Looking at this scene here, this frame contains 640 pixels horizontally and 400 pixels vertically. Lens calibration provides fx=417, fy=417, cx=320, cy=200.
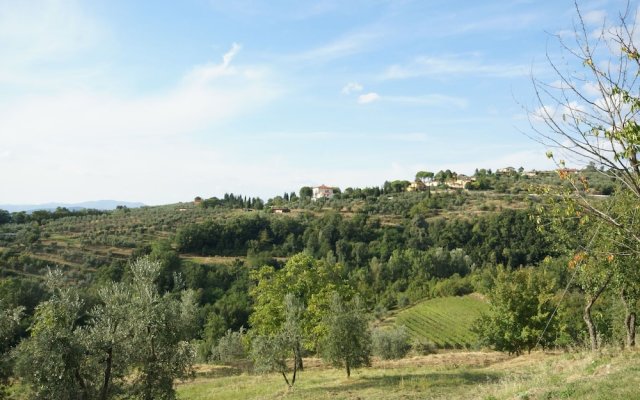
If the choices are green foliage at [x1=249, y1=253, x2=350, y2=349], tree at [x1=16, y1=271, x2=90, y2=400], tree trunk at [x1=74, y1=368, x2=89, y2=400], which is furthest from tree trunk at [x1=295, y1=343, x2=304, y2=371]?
tree at [x1=16, y1=271, x2=90, y2=400]

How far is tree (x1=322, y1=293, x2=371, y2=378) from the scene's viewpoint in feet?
77.0

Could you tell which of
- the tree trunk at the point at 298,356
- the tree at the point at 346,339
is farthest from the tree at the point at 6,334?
the tree at the point at 346,339

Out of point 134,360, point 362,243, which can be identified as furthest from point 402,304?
point 134,360

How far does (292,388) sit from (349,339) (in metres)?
4.13

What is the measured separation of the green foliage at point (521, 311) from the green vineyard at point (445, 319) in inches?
933

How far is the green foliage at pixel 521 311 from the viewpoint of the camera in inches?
1143

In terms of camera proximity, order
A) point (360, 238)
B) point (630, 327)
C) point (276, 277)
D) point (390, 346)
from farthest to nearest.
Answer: point (360, 238), point (390, 346), point (276, 277), point (630, 327)

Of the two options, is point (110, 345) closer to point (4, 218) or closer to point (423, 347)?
point (423, 347)

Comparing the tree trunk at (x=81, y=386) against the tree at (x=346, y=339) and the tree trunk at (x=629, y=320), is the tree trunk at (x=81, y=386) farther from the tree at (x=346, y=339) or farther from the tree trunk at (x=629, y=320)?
the tree trunk at (x=629, y=320)

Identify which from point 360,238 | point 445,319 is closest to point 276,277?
point 445,319

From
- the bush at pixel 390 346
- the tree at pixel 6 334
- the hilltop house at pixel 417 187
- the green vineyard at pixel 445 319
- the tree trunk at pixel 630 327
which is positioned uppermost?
the hilltop house at pixel 417 187

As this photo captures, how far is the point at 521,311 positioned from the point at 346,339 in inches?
552

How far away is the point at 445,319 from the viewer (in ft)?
226

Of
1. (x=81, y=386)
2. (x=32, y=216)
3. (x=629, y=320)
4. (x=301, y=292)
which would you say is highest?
(x=32, y=216)
